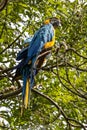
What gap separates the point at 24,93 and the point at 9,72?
0.24m

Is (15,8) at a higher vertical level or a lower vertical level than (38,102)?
higher

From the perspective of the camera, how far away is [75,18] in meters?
4.75

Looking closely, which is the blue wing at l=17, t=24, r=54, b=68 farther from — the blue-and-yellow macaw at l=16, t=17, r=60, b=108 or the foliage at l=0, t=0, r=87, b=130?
the foliage at l=0, t=0, r=87, b=130

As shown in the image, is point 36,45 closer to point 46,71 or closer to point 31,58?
point 31,58

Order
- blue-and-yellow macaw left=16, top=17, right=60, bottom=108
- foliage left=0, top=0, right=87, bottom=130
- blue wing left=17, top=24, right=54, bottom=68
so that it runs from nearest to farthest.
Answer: blue-and-yellow macaw left=16, top=17, right=60, bottom=108
blue wing left=17, top=24, right=54, bottom=68
foliage left=0, top=0, right=87, bottom=130

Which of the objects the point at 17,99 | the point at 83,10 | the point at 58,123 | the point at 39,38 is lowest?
the point at 58,123

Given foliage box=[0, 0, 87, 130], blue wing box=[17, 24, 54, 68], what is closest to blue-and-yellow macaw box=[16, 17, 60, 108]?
blue wing box=[17, 24, 54, 68]

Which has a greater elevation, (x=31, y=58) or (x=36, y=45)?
(x=36, y=45)

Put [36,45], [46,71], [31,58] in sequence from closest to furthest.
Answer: [31,58] < [36,45] < [46,71]

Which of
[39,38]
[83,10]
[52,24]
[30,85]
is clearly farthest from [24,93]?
[83,10]

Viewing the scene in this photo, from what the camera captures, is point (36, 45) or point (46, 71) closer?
point (36, 45)

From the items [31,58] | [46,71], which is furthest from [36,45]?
[46,71]

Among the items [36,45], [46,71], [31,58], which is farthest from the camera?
[46,71]

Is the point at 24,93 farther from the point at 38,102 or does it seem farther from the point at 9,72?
the point at 38,102
